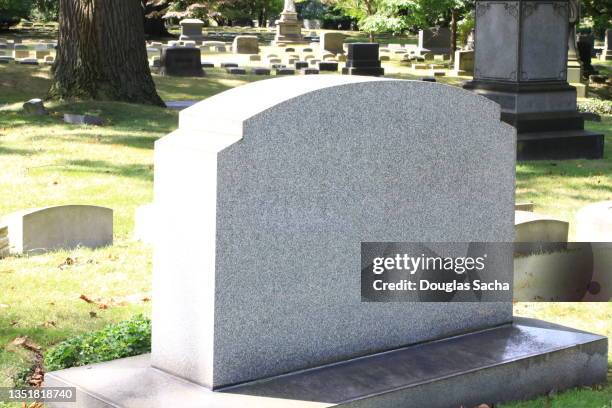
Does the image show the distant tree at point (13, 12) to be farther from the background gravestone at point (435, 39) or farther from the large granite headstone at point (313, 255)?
the large granite headstone at point (313, 255)

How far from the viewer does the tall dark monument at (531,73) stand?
14.7 metres

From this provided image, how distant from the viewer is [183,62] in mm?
27656

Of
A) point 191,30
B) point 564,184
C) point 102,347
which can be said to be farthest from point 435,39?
point 102,347

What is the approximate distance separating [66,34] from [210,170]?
1474cm

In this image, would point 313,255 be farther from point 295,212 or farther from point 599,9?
point 599,9

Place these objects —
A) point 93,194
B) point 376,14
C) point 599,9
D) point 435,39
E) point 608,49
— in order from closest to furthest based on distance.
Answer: point 93,194
point 599,9
point 376,14
point 435,39
point 608,49

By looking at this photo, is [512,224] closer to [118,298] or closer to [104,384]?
[104,384]

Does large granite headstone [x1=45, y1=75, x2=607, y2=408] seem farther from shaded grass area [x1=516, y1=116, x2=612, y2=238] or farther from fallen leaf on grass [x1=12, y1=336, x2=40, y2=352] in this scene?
shaded grass area [x1=516, y1=116, x2=612, y2=238]

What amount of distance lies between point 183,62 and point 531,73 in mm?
14346

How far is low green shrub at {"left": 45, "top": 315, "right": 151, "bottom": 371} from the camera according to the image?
5.54 meters

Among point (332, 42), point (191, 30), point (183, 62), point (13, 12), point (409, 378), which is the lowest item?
point (409, 378)

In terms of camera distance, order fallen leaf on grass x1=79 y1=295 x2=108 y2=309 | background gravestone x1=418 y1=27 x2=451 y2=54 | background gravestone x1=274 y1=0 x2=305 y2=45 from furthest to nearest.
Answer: background gravestone x1=274 y1=0 x2=305 y2=45
background gravestone x1=418 y1=27 x2=451 y2=54
fallen leaf on grass x1=79 y1=295 x2=108 y2=309

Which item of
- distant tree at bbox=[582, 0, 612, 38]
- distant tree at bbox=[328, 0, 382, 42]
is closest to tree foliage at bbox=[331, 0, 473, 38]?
distant tree at bbox=[328, 0, 382, 42]

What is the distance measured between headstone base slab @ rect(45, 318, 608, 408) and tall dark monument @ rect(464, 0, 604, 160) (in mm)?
9575
